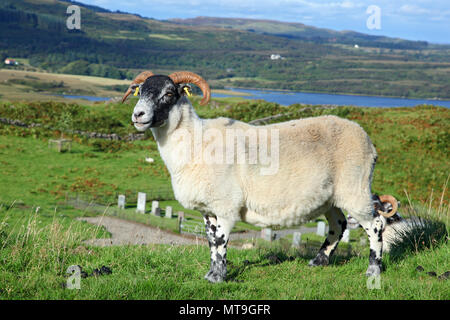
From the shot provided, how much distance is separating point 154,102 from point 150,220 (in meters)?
23.6

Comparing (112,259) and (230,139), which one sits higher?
(230,139)

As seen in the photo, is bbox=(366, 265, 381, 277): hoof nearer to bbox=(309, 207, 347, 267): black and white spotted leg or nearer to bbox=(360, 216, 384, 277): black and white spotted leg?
bbox=(360, 216, 384, 277): black and white spotted leg

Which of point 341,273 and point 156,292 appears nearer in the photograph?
point 156,292

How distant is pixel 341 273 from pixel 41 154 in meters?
42.0

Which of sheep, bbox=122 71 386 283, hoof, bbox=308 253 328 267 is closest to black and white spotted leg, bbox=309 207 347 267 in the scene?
hoof, bbox=308 253 328 267

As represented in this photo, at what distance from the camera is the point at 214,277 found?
25.7 ft

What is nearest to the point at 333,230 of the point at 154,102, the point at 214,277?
the point at 214,277

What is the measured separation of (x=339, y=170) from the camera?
8.48 m

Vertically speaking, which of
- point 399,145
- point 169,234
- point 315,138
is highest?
point 315,138

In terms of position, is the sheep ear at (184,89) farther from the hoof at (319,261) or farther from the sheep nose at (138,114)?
the hoof at (319,261)

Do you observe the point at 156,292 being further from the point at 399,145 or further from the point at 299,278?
the point at 399,145

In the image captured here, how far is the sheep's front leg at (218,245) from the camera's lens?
25.9 feet
